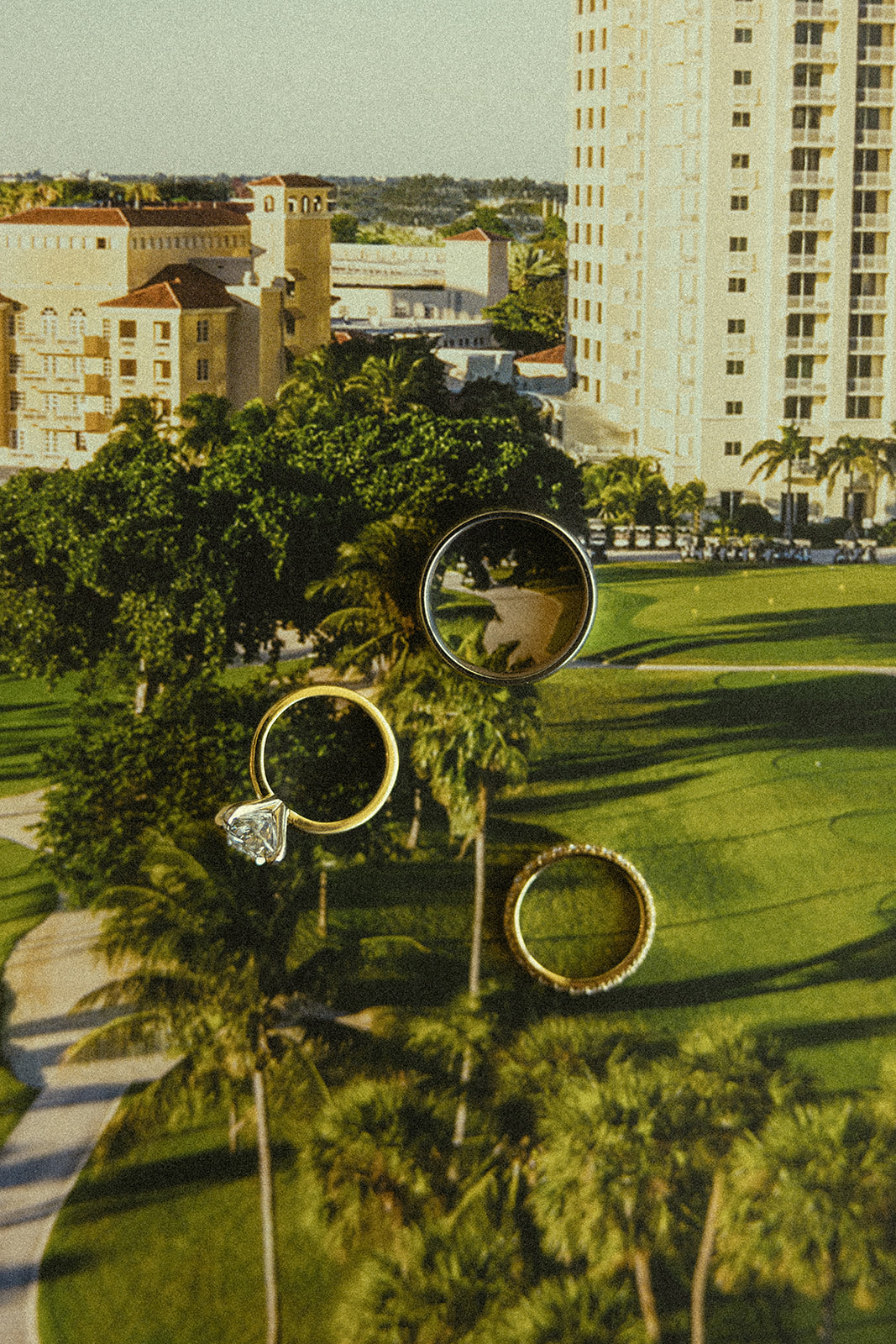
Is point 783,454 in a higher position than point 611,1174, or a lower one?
higher

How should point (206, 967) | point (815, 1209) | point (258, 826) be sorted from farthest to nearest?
point (206, 967) → point (815, 1209) → point (258, 826)

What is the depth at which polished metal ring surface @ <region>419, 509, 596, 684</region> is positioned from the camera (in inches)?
115

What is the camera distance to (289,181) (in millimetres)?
3398

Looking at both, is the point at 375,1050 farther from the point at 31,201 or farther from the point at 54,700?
the point at 31,201

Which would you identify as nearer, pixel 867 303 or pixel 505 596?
pixel 505 596

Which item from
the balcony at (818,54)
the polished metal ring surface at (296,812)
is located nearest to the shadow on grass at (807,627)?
the polished metal ring surface at (296,812)

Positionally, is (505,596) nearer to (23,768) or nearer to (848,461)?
(848,461)

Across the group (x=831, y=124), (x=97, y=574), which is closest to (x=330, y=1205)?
(x=97, y=574)

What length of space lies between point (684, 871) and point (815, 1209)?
2.24 feet

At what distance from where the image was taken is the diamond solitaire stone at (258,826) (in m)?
2.63

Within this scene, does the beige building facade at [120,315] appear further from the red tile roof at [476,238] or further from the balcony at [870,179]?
the balcony at [870,179]

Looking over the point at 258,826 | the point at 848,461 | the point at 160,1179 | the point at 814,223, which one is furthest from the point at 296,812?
the point at 814,223

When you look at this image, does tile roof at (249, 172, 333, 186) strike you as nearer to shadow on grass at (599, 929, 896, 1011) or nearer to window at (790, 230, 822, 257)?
window at (790, 230, 822, 257)

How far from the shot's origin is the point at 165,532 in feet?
10.6
